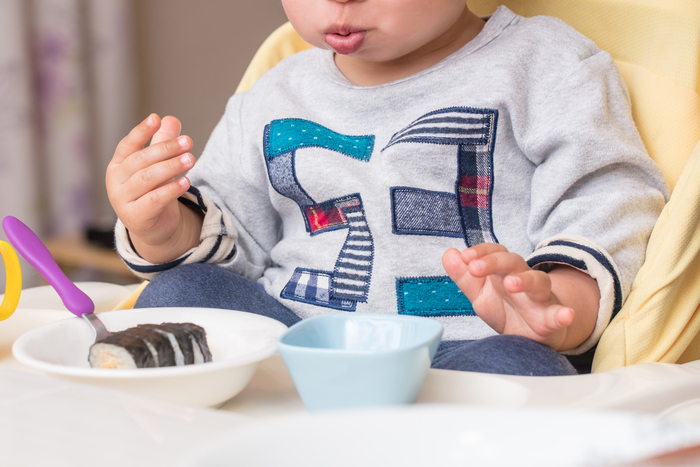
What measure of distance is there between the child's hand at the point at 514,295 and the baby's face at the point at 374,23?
292mm

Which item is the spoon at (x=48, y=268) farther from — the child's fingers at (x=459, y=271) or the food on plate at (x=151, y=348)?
the child's fingers at (x=459, y=271)

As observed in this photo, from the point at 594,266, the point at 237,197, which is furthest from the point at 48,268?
the point at 594,266

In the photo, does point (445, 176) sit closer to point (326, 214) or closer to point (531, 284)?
point (326, 214)

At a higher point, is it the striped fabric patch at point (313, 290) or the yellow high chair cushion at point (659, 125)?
the yellow high chair cushion at point (659, 125)

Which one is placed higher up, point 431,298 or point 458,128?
point 458,128

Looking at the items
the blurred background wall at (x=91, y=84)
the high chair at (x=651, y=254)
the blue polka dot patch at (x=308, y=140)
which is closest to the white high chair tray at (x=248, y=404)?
the high chair at (x=651, y=254)

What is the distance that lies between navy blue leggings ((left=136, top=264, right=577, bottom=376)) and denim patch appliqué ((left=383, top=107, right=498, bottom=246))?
13 centimetres

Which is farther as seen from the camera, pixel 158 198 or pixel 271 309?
pixel 271 309

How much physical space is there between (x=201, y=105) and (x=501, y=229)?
1635 mm

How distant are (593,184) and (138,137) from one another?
443mm

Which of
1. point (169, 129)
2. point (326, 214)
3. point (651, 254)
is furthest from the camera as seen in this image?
point (326, 214)

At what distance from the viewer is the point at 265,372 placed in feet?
1.39

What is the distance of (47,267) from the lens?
50 centimetres

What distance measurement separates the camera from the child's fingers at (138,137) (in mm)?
585
